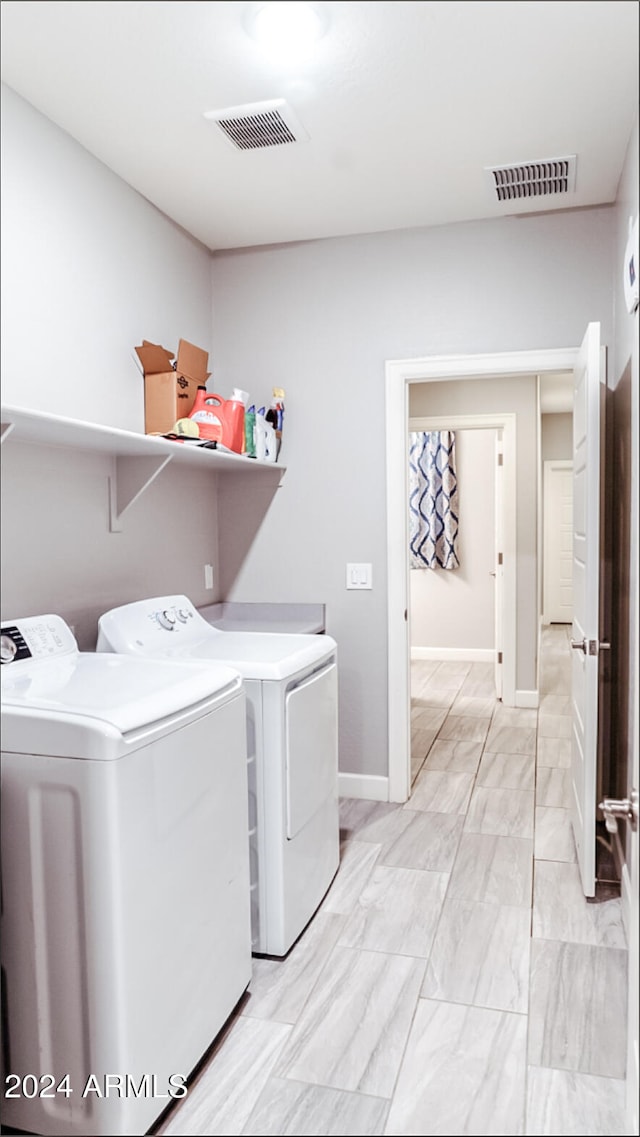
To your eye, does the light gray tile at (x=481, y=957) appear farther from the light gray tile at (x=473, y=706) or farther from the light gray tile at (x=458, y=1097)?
the light gray tile at (x=473, y=706)


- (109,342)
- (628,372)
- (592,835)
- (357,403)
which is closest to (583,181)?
(628,372)

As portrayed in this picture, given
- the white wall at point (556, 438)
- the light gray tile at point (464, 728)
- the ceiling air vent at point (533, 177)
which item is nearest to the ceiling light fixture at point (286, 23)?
the ceiling air vent at point (533, 177)

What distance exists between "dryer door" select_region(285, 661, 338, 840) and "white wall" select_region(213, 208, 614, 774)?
747 mm

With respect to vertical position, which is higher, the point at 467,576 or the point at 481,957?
the point at 467,576

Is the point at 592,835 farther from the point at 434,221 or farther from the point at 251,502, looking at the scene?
the point at 434,221

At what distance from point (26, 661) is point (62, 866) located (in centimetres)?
60

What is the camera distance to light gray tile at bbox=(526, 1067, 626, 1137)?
0.78 m

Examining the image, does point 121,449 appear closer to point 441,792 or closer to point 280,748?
point 280,748

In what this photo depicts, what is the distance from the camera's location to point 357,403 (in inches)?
126

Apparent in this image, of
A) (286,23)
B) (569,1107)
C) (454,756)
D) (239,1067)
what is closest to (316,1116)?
(569,1107)

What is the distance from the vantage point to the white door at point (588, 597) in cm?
226

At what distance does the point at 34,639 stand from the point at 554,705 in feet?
13.3

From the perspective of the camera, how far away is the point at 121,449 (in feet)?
7.59

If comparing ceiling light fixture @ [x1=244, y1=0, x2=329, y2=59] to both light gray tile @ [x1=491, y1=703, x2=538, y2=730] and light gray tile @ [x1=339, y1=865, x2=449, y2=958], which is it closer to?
light gray tile @ [x1=339, y1=865, x2=449, y2=958]
